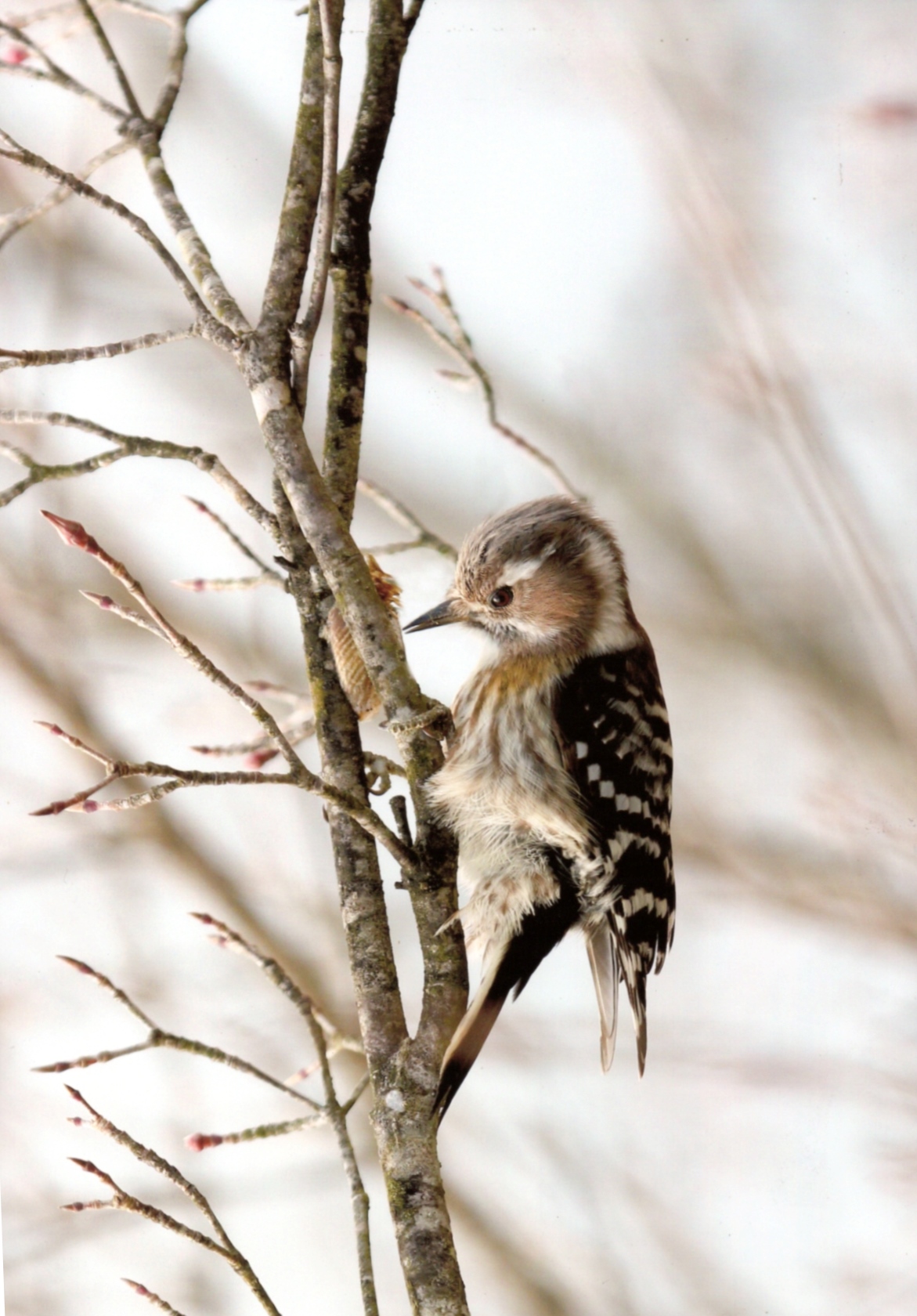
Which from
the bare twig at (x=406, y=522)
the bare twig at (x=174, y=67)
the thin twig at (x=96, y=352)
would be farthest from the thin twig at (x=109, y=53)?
the bare twig at (x=406, y=522)

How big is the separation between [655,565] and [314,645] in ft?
2.99

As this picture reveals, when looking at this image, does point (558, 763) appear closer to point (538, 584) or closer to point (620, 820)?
point (620, 820)

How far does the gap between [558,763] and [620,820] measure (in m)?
0.09

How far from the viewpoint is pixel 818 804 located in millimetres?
1820

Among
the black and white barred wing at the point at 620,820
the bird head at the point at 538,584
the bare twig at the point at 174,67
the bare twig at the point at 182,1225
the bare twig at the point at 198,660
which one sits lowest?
the bare twig at the point at 182,1225

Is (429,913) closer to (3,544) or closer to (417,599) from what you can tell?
(417,599)

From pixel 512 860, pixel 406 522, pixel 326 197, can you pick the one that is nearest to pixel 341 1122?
pixel 512 860

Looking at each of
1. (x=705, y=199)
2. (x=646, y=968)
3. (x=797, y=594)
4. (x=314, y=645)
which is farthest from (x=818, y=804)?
(x=314, y=645)

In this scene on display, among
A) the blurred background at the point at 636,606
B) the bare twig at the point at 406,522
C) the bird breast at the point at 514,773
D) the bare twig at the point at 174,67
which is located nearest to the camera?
the bare twig at the point at 174,67

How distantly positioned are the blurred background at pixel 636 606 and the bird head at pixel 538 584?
39 centimetres

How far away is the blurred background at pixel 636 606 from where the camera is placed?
67.6 inches

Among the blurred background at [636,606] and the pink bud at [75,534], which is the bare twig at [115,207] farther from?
the blurred background at [636,606]

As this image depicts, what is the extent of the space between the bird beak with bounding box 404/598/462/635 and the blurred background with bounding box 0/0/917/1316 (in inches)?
15.4

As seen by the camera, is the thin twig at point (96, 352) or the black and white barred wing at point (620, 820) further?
the black and white barred wing at point (620, 820)
